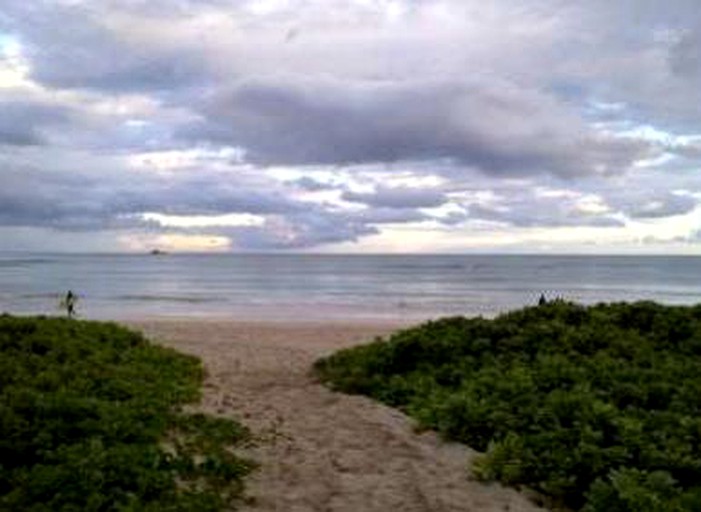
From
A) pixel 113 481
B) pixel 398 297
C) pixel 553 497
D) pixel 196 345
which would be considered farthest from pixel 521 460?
pixel 398 297

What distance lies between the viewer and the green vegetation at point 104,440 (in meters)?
8.12

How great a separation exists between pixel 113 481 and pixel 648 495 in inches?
186

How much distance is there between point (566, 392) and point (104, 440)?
5471 millimetres

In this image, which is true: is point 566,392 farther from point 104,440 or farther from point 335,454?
point 104,440

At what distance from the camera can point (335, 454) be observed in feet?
33.7

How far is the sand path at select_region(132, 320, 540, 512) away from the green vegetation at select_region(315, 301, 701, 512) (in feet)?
1.29

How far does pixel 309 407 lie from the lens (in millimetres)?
13305

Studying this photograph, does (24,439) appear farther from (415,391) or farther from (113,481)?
(415,391)

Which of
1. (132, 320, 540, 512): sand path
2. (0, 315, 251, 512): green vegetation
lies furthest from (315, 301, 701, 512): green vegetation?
(0, 315, 251, 512): green vegetation

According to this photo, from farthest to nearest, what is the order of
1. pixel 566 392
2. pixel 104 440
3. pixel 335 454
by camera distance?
pixel 566 392 < pixel 335 454 < pixel 104 440

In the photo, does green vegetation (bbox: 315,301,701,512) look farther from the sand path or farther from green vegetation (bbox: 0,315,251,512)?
green vegetation (bbox: 0,315,251,512)

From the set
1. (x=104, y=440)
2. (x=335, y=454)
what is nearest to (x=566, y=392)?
(x=335, y=454)

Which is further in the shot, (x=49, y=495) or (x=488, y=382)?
(x=488, y=382)

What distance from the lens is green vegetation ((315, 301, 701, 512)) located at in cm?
897
